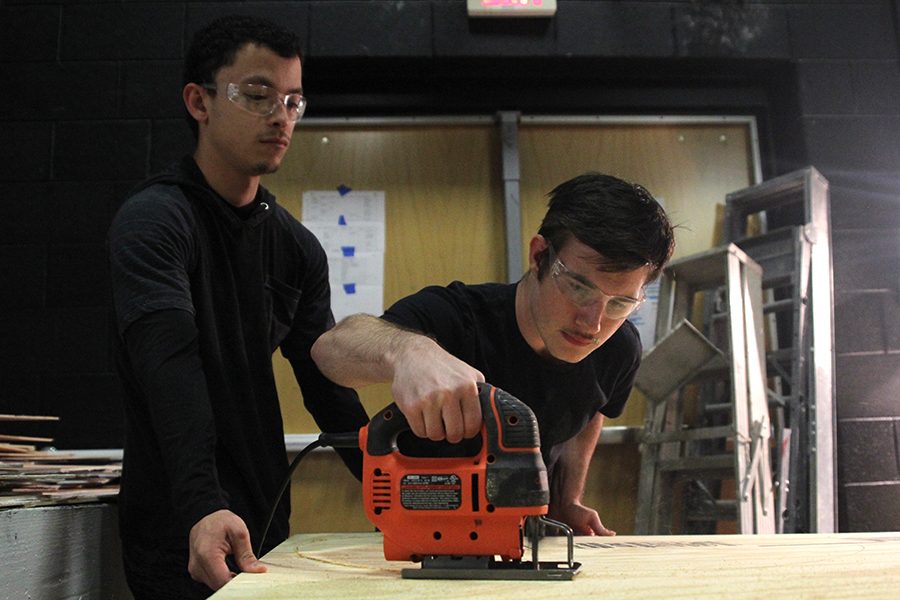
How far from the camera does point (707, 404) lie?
9.11ft

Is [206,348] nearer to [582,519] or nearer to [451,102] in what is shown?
[582,519]

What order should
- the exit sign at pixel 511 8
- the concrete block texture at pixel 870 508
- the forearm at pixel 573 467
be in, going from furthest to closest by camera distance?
1. the exit sign at pixel 511 8
2. the concrete block texture at pixel 870 508
3. the forearm at pixel 573 467

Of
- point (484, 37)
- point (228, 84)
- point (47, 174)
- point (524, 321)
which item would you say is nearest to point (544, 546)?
point (524, 321)

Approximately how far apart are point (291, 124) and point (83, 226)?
1.35 metres

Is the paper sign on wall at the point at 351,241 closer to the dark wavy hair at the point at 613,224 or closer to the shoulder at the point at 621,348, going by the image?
the shoulder at the point at 621,348

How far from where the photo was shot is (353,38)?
2.82 metres

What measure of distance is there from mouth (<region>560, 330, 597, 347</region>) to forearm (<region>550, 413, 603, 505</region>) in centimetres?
39

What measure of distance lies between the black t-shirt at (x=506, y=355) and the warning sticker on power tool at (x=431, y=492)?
47 centimetres

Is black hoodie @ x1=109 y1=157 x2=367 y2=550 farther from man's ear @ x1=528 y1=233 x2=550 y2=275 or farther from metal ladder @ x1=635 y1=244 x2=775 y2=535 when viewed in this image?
metal ladder @ x1=635 y1=244 x2=775 y2=535

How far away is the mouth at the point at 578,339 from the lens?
147 centimetres

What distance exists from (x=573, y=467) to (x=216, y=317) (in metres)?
0.82

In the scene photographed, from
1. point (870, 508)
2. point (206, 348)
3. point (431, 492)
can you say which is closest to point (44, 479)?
point (206, 348)

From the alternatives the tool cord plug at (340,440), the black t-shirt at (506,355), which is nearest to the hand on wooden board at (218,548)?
the tool cord plug at (340,440)

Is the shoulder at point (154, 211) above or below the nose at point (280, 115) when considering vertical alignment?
below
